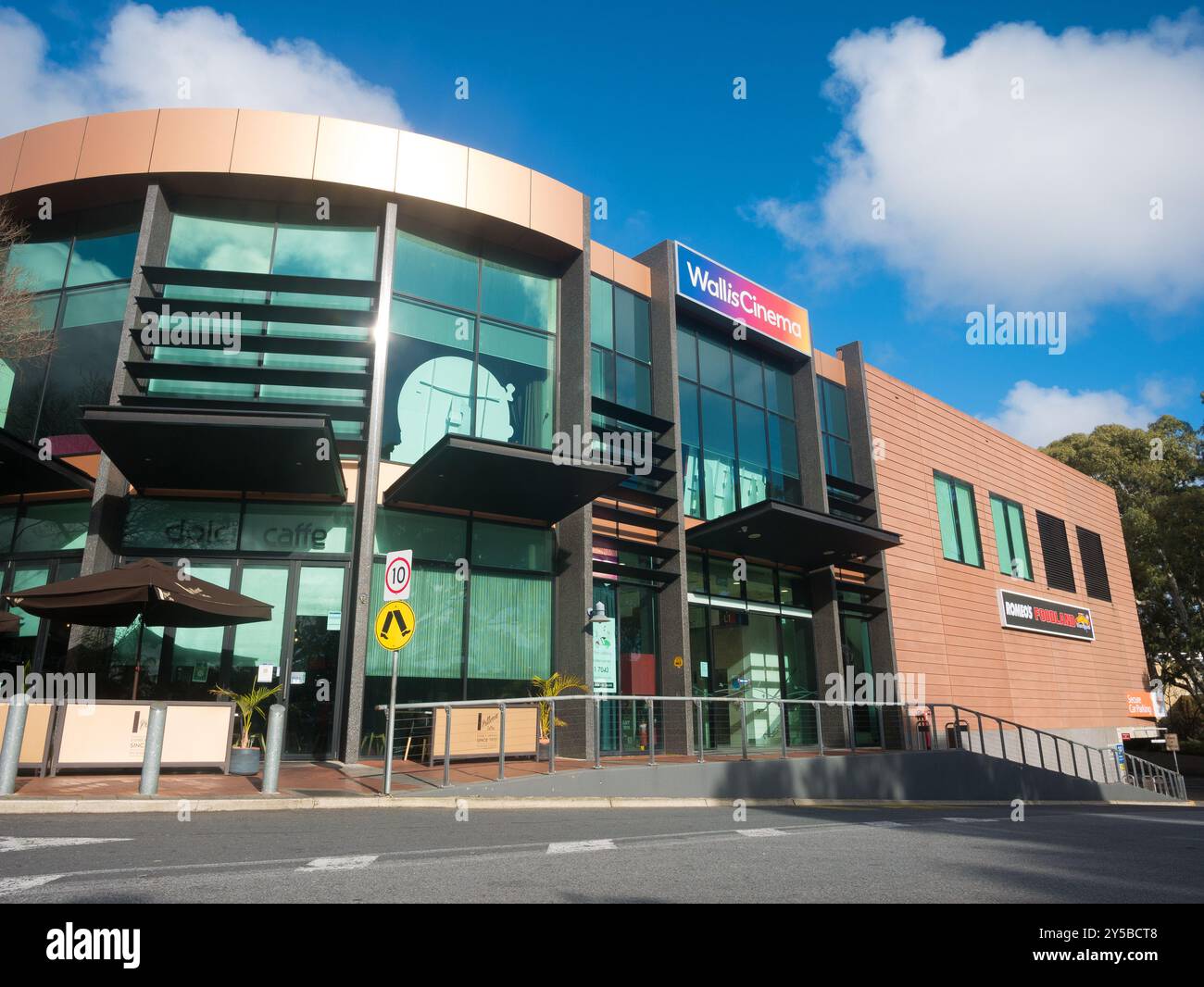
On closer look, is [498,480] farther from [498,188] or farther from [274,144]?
[274,144]

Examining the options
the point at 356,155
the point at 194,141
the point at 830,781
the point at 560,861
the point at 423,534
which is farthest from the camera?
the point at 356,155

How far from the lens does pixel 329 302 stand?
1426 cm

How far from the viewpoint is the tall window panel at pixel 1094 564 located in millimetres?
30719

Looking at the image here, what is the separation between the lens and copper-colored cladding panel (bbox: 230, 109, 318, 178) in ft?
45.8

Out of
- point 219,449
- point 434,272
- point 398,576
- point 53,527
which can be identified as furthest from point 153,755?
point 434,272

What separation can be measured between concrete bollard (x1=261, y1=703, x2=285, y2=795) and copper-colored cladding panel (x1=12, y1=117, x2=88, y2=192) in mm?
10874

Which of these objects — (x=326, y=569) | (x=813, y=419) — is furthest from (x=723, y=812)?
(x=813, y=419)

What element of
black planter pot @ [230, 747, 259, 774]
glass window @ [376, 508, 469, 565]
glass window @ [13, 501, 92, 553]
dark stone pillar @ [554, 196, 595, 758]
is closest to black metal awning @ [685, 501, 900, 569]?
dark stone pillar @ [554, 196, 595, 758]

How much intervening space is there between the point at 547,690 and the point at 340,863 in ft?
27.1

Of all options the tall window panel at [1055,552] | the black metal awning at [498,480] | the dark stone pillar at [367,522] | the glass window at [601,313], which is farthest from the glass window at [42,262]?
the tall window panel at [1055,552]

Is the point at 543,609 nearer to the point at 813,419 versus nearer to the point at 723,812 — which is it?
the point at 723,812

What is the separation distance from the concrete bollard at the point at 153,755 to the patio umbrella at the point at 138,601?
1.81m

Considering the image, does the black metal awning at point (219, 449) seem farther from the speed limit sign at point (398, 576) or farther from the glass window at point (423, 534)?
the speed limit sign at point (398, 576)

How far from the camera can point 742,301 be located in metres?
19.5
